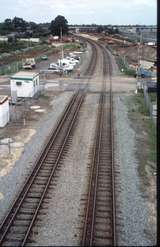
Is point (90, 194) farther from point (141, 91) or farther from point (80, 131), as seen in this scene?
point (141, 91)

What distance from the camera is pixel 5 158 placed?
18.3 m

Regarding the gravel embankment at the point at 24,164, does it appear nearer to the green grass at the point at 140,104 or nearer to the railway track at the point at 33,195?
the railway track at the point at 33,195

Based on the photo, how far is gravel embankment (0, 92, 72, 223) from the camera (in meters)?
13.8

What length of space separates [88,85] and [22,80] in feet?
35.8

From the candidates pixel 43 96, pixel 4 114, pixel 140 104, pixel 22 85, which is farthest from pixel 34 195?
pixel 43 96

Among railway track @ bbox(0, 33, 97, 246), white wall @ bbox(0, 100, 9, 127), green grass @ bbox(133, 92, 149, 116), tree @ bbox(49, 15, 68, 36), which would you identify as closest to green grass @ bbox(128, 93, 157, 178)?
green grass @ bbox(133, 92, 149, 116)

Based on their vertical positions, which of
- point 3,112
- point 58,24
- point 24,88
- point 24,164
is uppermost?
point 58,24

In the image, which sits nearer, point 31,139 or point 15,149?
point 15,149

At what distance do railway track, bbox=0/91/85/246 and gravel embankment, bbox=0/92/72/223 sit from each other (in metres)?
0.29

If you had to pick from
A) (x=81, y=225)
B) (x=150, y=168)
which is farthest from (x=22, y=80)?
(x=81, y=225)

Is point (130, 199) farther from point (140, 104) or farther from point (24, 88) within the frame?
point (24, 88)

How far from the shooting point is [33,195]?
45.5 feet

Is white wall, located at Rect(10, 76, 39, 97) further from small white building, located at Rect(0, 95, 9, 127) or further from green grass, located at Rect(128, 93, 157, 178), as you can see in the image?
small white building, located at Rect(0, 95, 9, 127)

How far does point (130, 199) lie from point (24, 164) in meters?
5.57
